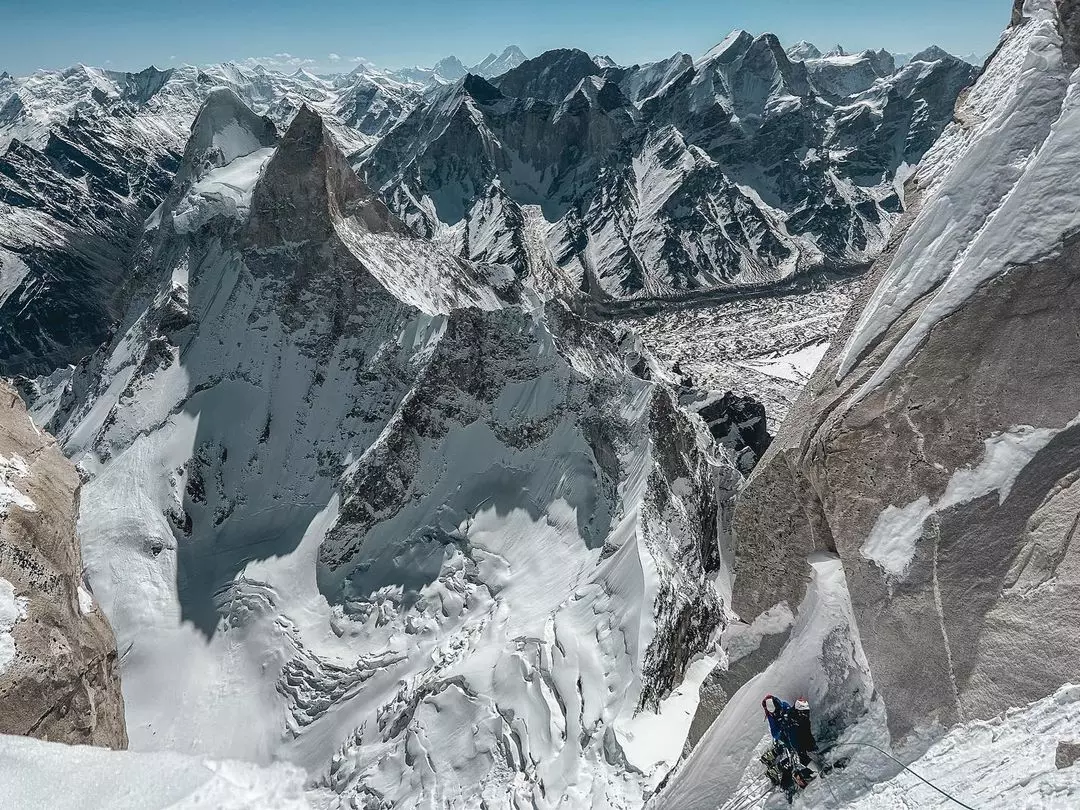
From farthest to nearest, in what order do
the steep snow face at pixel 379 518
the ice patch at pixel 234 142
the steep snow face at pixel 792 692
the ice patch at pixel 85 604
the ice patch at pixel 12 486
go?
1. the ice patch at pixel 234 142
2. the steep snow face at pixel 379 518
3. the ice patch at pixel 85 604
4. the ice patch at pixel 12 486
5. the steep snow face at pixel 792 692

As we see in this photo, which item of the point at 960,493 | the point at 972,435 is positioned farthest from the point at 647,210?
the point at 960,493

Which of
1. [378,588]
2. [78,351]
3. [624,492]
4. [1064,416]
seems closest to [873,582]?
[1064,416]

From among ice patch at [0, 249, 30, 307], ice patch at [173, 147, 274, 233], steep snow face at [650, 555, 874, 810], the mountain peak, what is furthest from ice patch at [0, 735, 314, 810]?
ice patch at [0, 249, 30, 307]

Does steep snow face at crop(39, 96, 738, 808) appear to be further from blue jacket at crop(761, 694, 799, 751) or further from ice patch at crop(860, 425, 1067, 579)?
ice patch at crop(860, 425, 1067, 579)

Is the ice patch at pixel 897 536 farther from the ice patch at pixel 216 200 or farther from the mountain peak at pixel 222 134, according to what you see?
the mountain peak at pixel 222 134

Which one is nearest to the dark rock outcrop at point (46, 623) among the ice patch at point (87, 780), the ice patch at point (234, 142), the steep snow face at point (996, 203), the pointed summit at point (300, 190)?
the ice patch at point (87, 780)

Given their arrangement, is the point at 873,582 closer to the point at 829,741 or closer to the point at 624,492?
the point at 829,741
